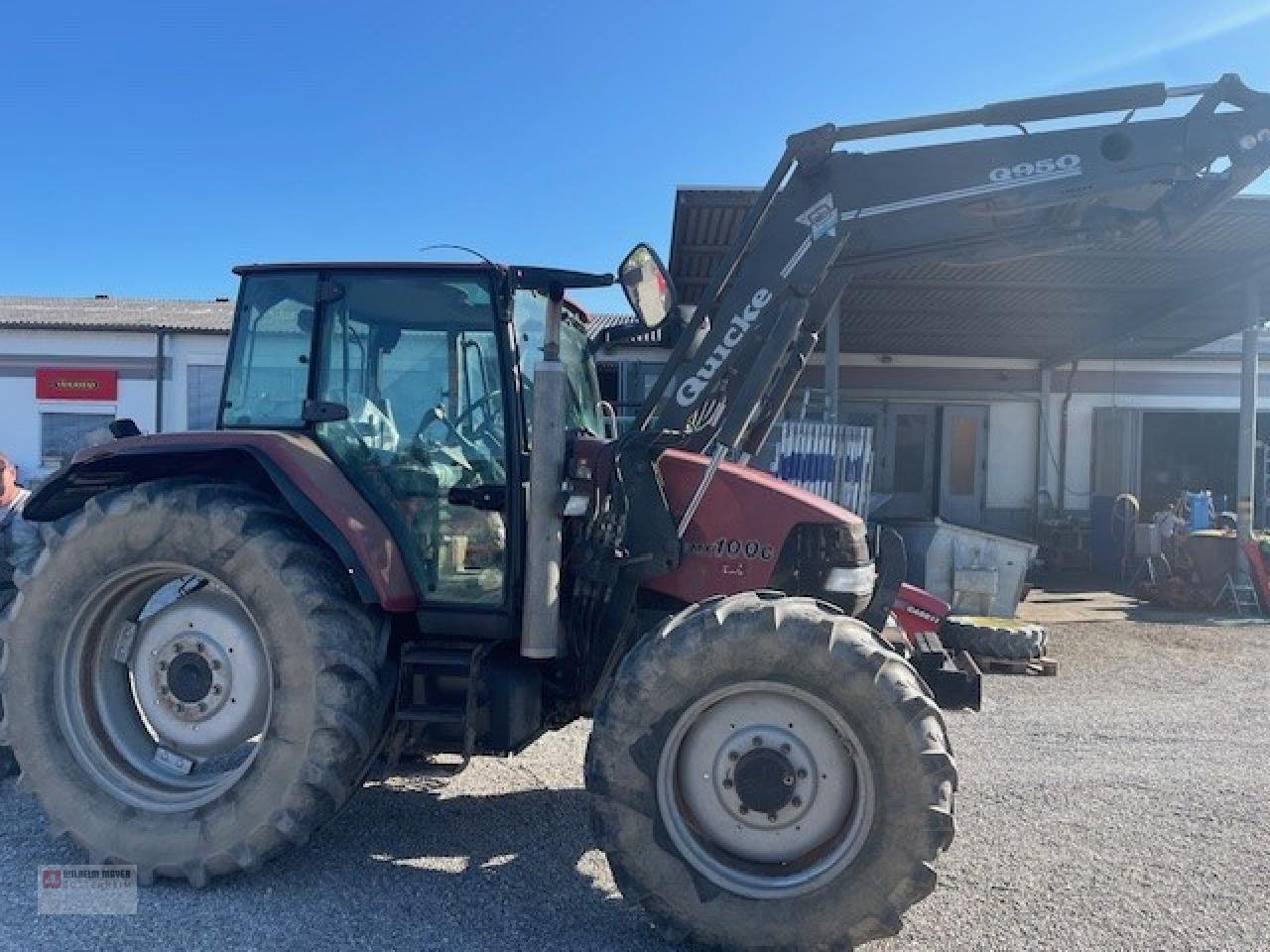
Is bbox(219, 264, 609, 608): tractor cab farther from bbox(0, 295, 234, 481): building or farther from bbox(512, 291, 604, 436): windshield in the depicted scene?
bbox(0, 295, 234, 481): building

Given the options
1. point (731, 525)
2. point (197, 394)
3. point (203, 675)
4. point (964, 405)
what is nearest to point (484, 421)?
point (731, 525)

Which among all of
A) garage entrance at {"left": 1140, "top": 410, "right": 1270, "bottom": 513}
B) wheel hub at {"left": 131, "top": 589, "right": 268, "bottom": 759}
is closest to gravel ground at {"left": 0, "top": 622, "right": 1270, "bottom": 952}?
wheel hub at {"left": 131, "top": 589, "right": 268, "bottom": 759}

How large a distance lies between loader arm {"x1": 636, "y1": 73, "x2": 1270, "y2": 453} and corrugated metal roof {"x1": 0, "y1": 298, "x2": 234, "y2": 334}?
12687mm

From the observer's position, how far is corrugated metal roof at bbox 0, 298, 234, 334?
56.4 feet

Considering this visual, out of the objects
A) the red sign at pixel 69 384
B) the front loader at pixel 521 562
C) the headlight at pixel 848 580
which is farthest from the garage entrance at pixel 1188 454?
the red sign at pixel 69 384

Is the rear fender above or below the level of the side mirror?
below

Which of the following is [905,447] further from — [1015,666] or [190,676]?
[190,676]

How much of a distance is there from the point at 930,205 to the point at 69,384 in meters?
18.3

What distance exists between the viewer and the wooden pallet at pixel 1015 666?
25.6 feet

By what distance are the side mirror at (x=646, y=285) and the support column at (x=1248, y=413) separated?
10927 millimetres

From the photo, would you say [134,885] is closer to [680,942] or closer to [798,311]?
[680,942]

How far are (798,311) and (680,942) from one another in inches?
97.8

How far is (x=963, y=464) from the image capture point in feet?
56.9

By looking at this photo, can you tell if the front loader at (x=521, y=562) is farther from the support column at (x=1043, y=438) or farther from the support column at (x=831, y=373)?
the support column at (x=1043, y=438)
